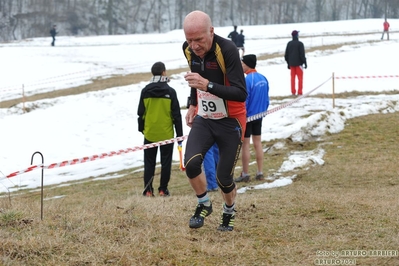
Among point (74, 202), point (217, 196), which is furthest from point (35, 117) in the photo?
point (217, 196)

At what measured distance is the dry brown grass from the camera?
509 cm

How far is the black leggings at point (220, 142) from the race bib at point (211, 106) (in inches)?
2.7

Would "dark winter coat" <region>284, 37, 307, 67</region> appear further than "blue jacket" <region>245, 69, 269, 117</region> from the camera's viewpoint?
Yes

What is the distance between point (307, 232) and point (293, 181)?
4539mm

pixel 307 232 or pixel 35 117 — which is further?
pixel 35 117

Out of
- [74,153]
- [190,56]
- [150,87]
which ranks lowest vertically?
[74,153]

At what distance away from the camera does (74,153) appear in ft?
54.5

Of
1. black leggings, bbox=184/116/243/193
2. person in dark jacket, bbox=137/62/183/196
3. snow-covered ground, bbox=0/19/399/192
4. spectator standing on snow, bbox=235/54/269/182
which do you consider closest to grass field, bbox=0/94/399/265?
black leggings, bbox=184/116/243/193

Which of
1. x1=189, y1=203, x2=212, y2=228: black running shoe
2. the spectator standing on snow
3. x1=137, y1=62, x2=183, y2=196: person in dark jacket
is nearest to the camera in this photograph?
x1=189, y1=203, x2=212, y2=228: black running shoe

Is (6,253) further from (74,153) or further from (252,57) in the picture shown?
(74,153)

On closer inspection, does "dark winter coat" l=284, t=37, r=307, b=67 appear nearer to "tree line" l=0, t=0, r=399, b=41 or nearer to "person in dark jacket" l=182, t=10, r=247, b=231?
"person in dark jacket" l=182, t=10, r=247, b=231

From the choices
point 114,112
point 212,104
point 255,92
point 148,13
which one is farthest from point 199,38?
point 148,13

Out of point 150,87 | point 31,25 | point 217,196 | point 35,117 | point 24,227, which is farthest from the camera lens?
point 31,25

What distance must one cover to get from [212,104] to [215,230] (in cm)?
138
